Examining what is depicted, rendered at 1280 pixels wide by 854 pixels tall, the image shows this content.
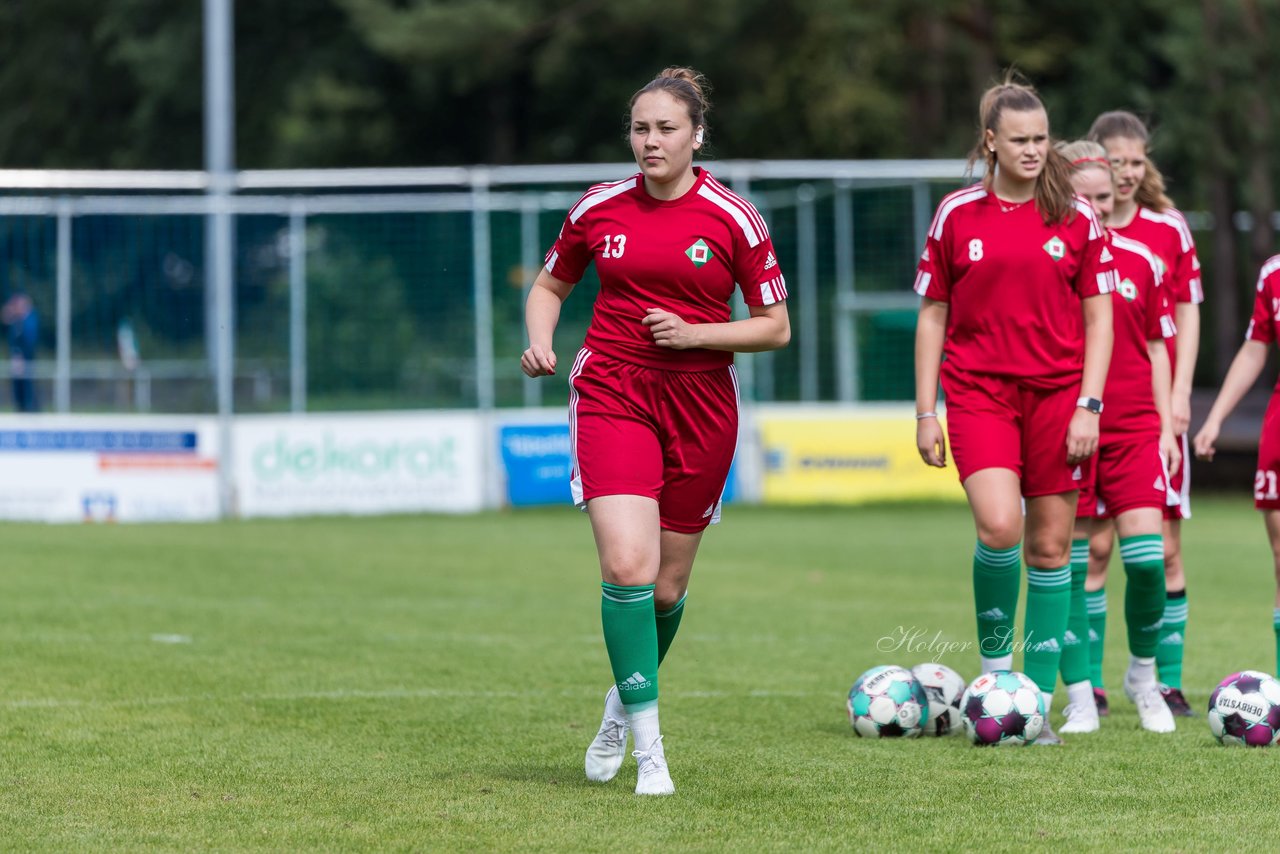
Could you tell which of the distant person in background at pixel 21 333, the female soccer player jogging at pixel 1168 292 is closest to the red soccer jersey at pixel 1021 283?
the female soccer player jogging at pixel 1168 292

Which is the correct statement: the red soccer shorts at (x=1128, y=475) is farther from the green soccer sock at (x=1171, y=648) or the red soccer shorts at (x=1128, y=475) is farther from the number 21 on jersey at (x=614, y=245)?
the number 21 on jersey at (x=614, y=245)

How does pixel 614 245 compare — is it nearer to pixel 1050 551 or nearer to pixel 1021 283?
pixel 1021 283

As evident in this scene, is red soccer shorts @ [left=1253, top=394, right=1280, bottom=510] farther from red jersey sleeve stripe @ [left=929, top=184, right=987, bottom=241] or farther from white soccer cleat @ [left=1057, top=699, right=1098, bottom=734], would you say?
red jersey sleeve stripe @ [left=929, top=184, right=987, bottom=241]

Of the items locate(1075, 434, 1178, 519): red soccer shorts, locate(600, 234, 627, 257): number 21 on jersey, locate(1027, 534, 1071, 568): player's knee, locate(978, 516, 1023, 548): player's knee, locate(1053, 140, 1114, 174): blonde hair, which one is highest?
locate(1053, 140, 1114, 174): blonde hair

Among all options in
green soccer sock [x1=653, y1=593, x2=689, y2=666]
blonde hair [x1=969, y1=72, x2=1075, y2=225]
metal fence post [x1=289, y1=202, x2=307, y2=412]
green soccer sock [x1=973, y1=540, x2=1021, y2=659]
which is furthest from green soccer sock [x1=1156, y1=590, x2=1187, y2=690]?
metal fence post [x1=289, y1=202, x2=307, y2=412]

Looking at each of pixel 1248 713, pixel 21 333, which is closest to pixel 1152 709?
pixel 1248 713

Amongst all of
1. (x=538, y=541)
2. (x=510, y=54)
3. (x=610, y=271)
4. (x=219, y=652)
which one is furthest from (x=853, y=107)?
(x=610, y=271)

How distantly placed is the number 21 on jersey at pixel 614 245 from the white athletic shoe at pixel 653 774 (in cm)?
149

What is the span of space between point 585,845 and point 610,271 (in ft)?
5.86

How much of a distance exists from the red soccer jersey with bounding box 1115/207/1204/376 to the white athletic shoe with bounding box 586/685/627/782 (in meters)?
2.97

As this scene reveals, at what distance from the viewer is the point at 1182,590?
7.84 meters

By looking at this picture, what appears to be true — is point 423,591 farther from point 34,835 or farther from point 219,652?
point 34,835

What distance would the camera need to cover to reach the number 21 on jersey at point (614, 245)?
572 centimetres

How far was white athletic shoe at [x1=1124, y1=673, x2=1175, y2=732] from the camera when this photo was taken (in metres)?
6.89
